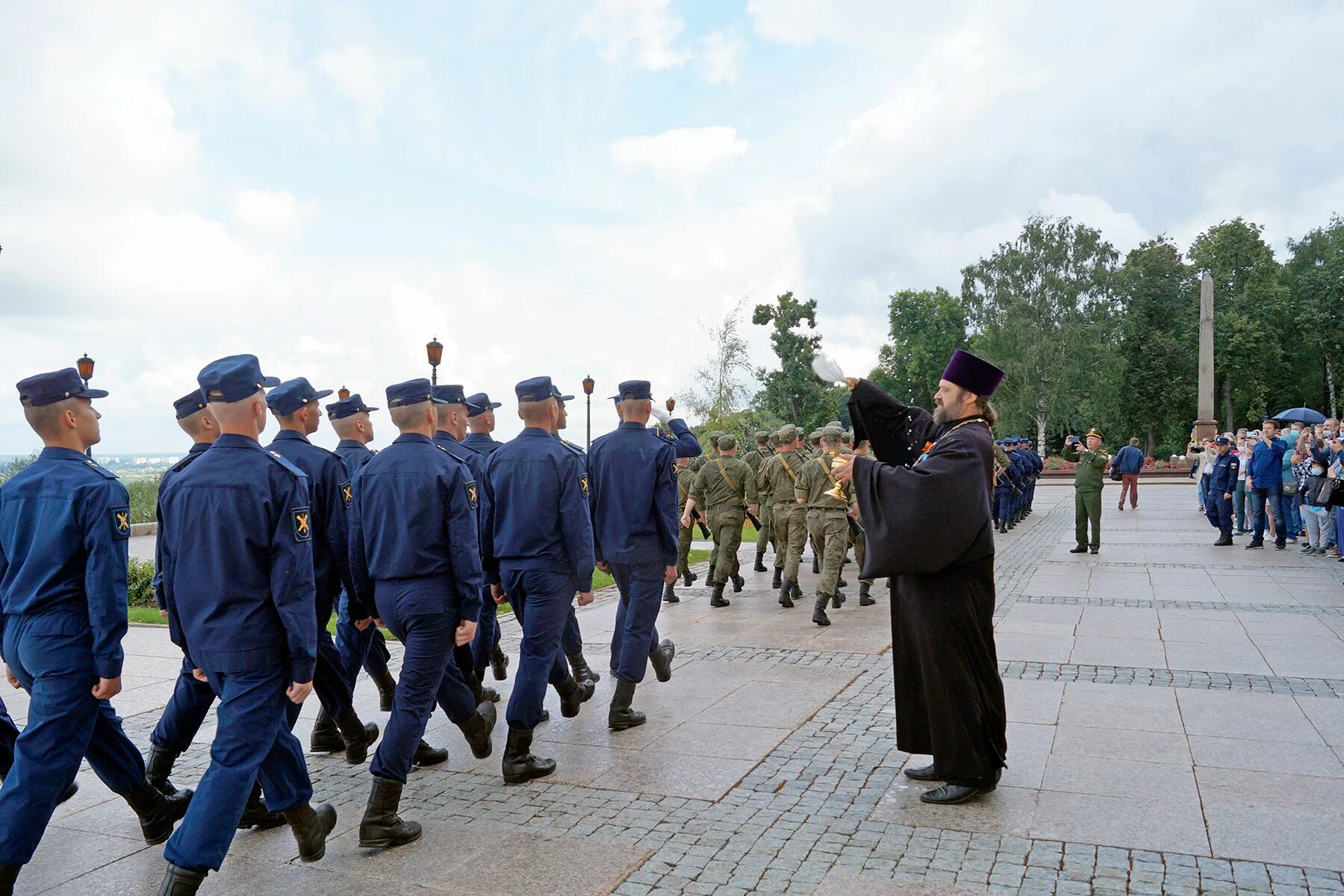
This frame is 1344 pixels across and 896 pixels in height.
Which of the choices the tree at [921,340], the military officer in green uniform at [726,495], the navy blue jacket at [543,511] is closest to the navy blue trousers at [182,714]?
the navy blue jacket at [543,511]

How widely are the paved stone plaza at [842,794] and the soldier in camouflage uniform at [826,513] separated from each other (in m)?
1.41

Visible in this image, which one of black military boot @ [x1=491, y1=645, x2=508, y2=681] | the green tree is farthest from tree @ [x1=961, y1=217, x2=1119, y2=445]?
black military boot @ [x1=491, y1=645, x2=508, y2=681]

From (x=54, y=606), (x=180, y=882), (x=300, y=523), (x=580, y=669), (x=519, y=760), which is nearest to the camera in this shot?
(x=180, y=882)

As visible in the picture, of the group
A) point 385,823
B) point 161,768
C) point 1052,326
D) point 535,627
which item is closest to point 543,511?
point 535,627

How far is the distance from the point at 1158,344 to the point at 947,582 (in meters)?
59.5

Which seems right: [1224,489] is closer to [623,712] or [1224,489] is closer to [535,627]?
[623,712]

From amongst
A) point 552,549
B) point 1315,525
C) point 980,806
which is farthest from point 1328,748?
point 1315,525

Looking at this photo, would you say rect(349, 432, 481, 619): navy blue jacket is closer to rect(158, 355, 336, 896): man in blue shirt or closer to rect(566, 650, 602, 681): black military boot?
rect(158, 355, 336, 896): man in blue shirt

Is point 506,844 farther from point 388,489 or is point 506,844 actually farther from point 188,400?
point 188,400

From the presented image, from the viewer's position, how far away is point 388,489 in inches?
177

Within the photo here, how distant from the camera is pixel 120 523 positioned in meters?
3.87

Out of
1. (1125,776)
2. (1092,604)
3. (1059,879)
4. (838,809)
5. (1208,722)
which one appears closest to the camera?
(1059,879)

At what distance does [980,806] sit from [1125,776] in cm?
87

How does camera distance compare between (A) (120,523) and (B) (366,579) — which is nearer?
(A) (120,523)
